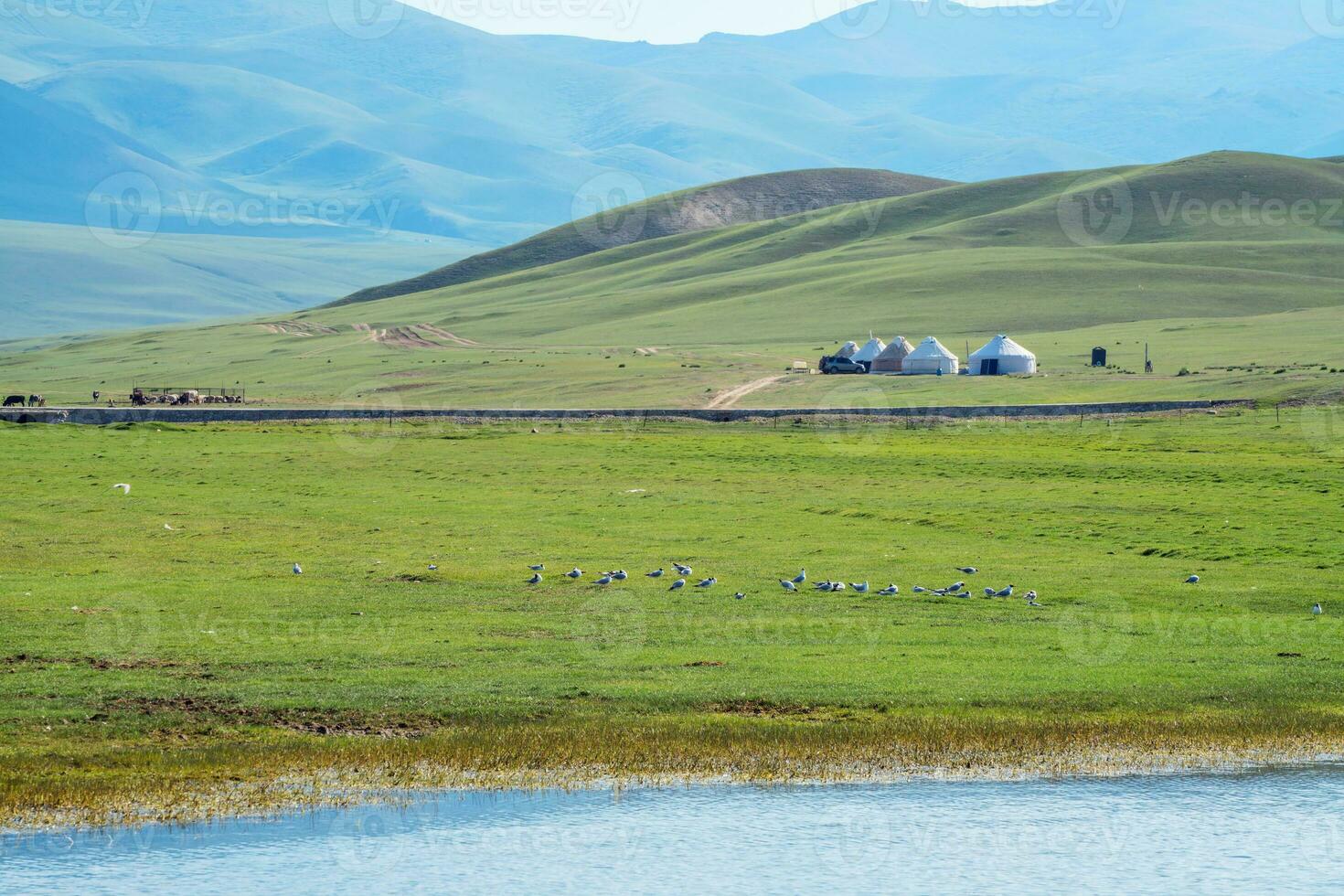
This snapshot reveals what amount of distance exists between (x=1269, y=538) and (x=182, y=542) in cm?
2546

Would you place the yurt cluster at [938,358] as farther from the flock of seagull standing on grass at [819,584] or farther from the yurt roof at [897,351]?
the flock of seagull standing on grass at [819,584]

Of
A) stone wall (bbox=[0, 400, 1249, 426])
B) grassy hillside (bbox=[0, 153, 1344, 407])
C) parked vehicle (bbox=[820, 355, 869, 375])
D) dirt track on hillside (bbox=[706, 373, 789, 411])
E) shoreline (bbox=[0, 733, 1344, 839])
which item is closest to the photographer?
shoreline (bbox=[0, 733, 1344, 839])

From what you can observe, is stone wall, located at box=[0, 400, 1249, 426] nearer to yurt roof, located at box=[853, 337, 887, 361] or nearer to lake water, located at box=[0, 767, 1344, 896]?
yurt roof, located at box=[853, 337, 887, 361]

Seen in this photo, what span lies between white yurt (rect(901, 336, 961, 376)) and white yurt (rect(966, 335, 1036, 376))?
9.11 ft

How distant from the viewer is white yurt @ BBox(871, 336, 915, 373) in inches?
4402

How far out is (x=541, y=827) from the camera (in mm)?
18438

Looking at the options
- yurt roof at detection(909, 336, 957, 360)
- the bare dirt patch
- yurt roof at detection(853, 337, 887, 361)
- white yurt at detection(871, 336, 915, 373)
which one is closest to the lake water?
the bare dirt patch

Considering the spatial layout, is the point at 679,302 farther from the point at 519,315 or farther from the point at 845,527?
the point at 845,527

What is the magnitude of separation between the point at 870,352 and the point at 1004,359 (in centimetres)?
1089

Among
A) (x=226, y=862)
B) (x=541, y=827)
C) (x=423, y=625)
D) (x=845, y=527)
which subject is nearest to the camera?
(x=226, y=862)

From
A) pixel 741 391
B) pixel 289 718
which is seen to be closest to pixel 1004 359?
pixel 741 391

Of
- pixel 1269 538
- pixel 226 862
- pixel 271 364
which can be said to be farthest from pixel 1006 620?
pixel 271 364

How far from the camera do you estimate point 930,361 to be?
109m

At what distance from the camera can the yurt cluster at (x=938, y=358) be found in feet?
348
